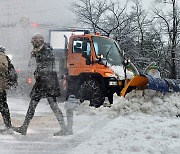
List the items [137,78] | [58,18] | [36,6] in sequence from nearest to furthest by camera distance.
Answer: [137,78]
[36,6]
[58,18]

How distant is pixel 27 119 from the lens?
714 cm

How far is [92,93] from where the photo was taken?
1188 cm

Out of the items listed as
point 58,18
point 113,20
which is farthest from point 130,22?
point 58,18

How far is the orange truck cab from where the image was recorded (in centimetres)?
1191

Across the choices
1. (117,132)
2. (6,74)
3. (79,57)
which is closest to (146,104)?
(117,132)

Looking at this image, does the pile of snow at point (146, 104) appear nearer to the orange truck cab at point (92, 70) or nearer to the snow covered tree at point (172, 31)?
the orange truck cab at point (92, 70)

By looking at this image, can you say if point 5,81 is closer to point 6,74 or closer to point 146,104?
point 6,74

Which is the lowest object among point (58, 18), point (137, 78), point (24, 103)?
point (24, 103)

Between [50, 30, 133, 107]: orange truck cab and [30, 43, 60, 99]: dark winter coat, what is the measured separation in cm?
462

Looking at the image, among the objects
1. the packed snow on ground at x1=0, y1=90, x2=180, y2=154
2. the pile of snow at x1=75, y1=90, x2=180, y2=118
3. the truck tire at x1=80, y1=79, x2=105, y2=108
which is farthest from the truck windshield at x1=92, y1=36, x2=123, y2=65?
the packed snow on ground at x1=0, y1=90, x2=180, y2=154

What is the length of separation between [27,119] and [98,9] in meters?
32.4

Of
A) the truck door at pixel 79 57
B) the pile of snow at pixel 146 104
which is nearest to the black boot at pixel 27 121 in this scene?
the pile of snow at pixel 146 104

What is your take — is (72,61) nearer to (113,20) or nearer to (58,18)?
(58,18)

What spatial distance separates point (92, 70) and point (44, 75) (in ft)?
16.8
